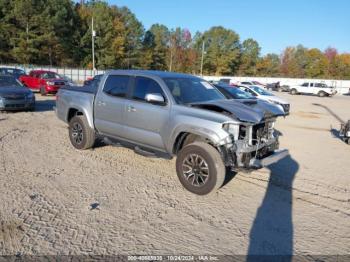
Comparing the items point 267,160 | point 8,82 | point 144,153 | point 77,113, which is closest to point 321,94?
point 8,82

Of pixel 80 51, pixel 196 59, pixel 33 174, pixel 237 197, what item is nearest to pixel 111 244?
pixel 237 197

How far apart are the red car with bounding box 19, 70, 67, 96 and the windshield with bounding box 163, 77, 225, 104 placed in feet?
50.9

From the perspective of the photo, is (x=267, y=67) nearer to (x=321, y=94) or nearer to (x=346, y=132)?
(x=321, y=94)

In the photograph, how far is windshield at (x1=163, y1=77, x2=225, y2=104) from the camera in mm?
5762

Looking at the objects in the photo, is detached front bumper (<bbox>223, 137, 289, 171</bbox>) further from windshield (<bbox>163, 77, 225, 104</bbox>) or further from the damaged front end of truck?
windshield (<bbox>163, 77, 225, 104</bbox>)

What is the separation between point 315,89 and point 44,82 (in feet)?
110

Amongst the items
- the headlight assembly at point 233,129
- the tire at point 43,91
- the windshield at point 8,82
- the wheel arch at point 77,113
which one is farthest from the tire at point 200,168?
the tire at point 43,91

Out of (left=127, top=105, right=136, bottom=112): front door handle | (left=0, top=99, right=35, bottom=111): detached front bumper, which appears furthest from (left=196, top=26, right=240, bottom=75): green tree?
(left=127, top=105, right=136, bottom=112): front door handle

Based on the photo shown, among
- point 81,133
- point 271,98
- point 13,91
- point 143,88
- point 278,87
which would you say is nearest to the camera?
point 143,88

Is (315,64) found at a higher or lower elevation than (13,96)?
higher

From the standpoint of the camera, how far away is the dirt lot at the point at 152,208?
3668 millimetres

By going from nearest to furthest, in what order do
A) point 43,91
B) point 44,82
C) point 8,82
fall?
point 8,82 → point 44,82 → point 43,91

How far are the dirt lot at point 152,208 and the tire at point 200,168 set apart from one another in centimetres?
18

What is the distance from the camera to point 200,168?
16.9ft
